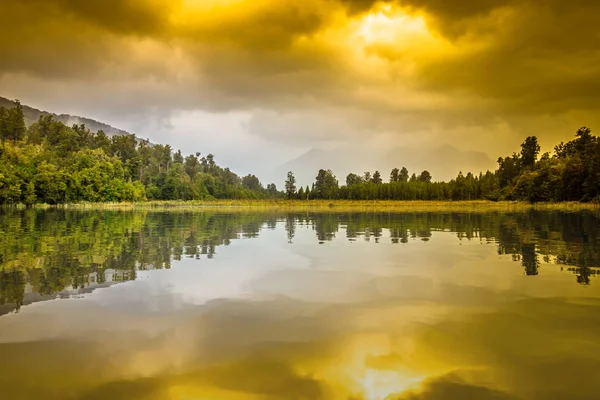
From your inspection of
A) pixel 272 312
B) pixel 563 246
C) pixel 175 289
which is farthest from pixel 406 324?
pixel 563 246

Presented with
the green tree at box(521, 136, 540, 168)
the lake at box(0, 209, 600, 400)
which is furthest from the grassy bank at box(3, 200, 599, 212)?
the lake at box(0, 209, 600, 400)

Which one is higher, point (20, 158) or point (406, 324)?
point (20, 158)

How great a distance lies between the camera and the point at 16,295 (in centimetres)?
1147

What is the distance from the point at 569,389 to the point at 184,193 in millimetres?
188656

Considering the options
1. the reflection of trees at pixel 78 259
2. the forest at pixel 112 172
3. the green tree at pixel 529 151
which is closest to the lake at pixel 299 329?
the reflection of trees at pixel 78 259

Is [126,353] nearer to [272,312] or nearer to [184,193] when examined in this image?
[272,312]

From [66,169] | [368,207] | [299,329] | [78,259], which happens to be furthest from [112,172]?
[299,329]

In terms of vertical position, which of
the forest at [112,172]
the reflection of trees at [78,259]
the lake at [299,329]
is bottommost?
the lake at [299,329]

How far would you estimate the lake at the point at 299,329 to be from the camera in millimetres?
6246

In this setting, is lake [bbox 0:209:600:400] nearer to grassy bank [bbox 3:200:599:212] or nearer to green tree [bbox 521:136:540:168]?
grassy bank [bbox 3:200:599:212]

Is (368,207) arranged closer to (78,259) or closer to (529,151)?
(529,151)

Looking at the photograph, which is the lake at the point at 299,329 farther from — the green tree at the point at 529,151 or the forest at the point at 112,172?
the green tree at the point at 529,151

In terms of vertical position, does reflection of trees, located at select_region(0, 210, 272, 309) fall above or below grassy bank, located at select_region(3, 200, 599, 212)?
below

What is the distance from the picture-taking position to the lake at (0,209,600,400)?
246 inches
